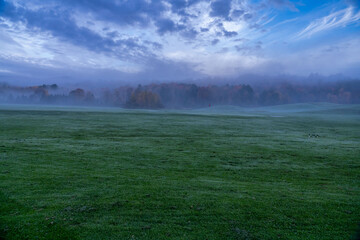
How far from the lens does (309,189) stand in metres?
12.7

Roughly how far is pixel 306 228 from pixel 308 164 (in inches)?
443

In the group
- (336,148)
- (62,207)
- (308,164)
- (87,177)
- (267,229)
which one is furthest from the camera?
(336,148)

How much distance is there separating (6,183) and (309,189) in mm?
16208

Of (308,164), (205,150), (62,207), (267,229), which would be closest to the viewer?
(267,229)

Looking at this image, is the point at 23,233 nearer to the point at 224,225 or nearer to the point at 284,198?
the point at 224,225

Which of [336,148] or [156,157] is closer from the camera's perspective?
[156,157]

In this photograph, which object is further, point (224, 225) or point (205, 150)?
point (205, 150)

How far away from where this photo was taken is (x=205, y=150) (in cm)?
2311

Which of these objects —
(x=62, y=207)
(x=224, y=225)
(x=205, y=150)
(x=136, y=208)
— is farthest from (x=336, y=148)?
(x=62, y=207)

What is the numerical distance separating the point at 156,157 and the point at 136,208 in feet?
31.8

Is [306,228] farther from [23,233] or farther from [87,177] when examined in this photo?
[87,177]

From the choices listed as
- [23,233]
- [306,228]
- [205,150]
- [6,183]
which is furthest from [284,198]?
[6,183]

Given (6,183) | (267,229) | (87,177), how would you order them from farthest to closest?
(87,177)
(6,183)
(267,229)

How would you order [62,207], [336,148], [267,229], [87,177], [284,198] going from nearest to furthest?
1. [267,229]
2. [62,207]
3. [284,198]
4. [87,177]
5. [336,148]
